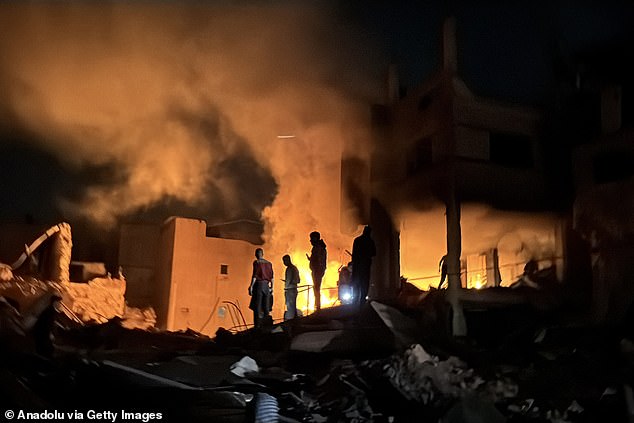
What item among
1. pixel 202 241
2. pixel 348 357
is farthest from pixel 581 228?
pixel 202 241

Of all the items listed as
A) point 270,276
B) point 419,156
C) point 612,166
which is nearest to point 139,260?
point 419,156

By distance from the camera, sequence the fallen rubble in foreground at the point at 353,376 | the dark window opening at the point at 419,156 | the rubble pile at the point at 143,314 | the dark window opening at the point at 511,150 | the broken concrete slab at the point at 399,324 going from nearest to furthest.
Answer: the fallen rubble in foreground at the point at 353,376 < the broken concrete slab at the point at 399,324 < the dark window opening at the point at 511,150 < the dark window opening at the point at 419,156 < the rubble pile at the point at 143,314

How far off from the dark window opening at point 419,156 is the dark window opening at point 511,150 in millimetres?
1411

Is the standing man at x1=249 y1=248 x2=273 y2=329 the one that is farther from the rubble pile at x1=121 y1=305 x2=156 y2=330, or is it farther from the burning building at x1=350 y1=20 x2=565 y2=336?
the rubble pile at x1=121 y1=305 x2=156 y2=330

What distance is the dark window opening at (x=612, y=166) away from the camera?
1197 cm

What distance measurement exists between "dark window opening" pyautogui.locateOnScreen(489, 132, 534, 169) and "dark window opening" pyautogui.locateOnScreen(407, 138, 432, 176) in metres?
1.41

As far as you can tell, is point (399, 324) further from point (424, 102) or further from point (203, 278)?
point (203, 278)

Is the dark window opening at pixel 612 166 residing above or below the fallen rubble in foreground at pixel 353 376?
above

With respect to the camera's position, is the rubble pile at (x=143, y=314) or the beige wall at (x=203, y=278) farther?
the beige wall at (x=203, y=278)

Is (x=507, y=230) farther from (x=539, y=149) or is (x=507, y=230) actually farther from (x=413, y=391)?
(x=413, y=391)

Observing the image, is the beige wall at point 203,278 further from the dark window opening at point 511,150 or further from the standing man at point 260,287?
the dark window opening at point 511,150

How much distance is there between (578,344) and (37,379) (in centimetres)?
718

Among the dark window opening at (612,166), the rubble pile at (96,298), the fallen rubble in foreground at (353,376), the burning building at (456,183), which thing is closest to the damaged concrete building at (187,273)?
the rubble pile at (96,298)

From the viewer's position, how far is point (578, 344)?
905 cm
